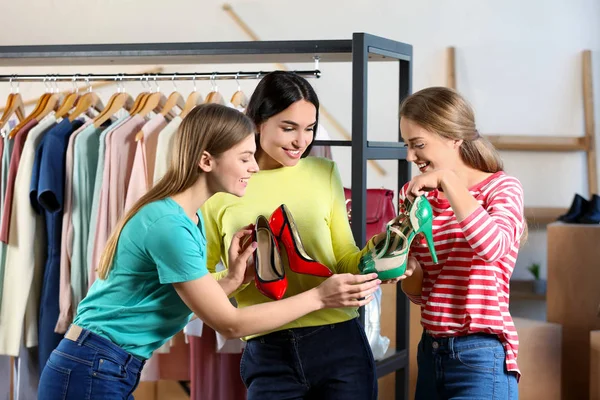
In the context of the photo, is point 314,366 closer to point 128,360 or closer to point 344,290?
point 344,290

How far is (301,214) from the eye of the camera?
1.90 meters

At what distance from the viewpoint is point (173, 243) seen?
5.26ft

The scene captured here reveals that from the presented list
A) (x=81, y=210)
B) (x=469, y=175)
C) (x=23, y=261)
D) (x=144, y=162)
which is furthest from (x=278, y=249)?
(x=23, y=261)

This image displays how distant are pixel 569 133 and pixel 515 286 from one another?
85cm

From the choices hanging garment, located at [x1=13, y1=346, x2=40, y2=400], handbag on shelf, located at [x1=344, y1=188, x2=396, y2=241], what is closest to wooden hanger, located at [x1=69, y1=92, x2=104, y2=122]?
hanging garment, located at [x1=13, y1=346, x2=40, y2=400]

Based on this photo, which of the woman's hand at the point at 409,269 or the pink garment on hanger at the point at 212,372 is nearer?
the woman's hand at the point at 409,269

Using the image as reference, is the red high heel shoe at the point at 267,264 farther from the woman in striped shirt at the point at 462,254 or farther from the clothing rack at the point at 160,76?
the clothing rack at the point at 160,76

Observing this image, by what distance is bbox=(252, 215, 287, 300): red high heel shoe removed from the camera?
5.83 feet

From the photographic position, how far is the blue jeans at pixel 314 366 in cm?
182

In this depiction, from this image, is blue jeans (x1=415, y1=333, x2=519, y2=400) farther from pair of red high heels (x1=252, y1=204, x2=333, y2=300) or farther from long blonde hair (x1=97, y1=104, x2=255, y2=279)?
long blonde hair (x1=97, y1=104, x2=255, y2=279)

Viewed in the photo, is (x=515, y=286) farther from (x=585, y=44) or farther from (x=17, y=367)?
(x=17, y=367)

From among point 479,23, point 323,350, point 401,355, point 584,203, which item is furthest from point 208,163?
point 479,23

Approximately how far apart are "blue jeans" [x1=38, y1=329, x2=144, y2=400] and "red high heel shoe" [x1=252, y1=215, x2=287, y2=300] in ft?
1.05

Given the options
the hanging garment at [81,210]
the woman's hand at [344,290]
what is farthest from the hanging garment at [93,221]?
the woman's hand at [344,290]
